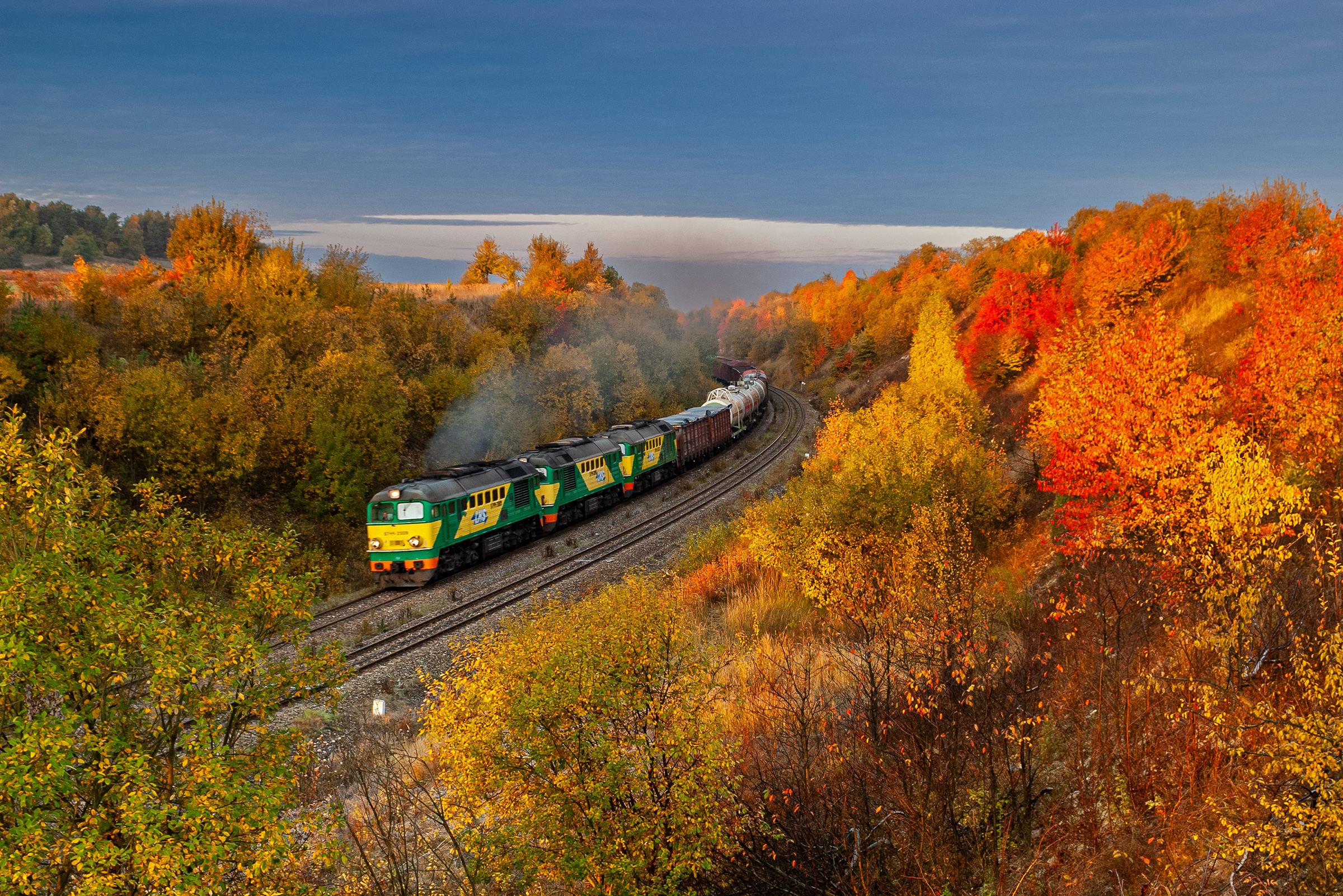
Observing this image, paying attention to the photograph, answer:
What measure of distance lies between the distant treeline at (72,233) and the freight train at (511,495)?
53.3 metres

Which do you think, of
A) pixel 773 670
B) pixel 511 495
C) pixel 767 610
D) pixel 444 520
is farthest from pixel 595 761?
pixel 511 495

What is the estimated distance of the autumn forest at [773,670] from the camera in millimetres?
8164

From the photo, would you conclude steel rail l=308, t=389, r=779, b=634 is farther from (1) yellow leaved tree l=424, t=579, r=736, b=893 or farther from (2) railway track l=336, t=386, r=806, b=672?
(1) yellow leaved tree l=424, t=579, r=736, b=893

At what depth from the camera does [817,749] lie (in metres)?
11.0

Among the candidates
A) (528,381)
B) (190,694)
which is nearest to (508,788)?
(190,694)

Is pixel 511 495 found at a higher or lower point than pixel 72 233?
lower

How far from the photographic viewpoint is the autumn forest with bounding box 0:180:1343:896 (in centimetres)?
816

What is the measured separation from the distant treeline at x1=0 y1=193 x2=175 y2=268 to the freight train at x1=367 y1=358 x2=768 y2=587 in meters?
53.3

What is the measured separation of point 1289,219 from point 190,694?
56302 mm

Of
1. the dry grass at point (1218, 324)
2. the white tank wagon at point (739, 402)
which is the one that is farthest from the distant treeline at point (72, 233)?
the dry grass at point (1218, 324)

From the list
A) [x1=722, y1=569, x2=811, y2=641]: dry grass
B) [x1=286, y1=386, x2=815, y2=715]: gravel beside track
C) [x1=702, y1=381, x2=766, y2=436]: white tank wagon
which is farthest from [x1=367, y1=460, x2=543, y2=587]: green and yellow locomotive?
[x1=702, y1=381, x2=766, y2=436]: white tank wagon

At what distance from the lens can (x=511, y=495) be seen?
29797 mm

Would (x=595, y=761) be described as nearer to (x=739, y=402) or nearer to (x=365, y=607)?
(x=365, y=607)

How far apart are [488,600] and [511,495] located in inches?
226
